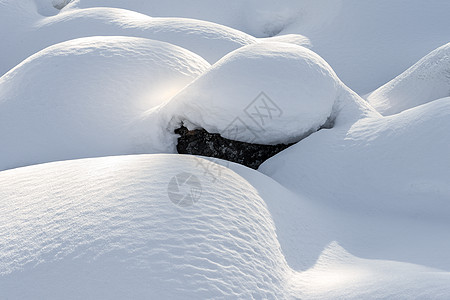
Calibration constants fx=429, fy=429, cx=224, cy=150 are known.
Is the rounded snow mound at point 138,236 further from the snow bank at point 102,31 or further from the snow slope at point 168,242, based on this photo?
the snow bank at point 102,31

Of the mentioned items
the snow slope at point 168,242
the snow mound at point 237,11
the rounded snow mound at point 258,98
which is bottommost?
the snow slope at point 168,242

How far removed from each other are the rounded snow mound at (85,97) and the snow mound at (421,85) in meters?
2.10

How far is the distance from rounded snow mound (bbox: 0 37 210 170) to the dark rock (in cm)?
27

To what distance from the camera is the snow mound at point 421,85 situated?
170 inches

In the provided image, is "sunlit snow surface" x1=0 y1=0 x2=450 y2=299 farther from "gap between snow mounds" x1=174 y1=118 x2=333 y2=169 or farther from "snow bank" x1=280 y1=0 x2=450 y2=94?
"snow bank" x1=280 y1=0 x2=450 y2=94

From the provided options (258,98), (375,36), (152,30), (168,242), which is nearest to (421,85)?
(375,36)

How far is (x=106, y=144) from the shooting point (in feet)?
10.8

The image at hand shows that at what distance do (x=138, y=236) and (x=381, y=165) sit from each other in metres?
1.81

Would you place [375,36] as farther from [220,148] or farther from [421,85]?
[220,148]

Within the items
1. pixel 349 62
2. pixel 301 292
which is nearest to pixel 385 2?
pixel 349 62

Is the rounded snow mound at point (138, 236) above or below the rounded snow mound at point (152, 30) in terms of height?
below

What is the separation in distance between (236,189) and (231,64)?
1.12 metres

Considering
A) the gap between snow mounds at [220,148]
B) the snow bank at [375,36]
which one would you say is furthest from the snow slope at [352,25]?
the gap between snow mounds at [220,148]

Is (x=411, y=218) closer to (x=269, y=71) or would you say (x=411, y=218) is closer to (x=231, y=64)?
(x=269, y=71)
